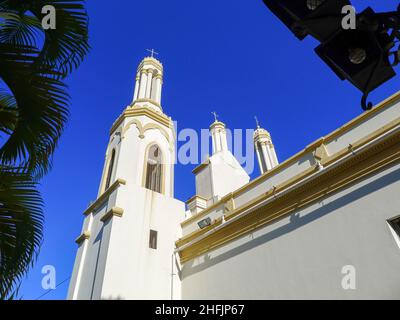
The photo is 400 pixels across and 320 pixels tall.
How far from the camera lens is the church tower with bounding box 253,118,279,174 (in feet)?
66.1

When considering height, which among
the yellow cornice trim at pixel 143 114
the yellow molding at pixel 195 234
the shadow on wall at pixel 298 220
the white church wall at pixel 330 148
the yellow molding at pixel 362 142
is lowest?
the shadow on wall at pixel 298 220

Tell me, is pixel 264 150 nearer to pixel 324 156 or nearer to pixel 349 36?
pixel 324 156

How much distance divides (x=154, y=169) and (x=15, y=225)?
975cm

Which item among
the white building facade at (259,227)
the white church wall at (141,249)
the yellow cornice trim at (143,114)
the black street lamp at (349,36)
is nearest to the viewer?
the black street lamp at (349,36)

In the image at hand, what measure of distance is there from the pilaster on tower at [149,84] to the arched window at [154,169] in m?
2.67

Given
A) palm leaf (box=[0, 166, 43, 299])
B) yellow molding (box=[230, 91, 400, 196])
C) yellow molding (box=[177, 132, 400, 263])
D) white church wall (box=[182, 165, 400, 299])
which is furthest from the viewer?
yellow molding (box=[230, 91, 400, 196])

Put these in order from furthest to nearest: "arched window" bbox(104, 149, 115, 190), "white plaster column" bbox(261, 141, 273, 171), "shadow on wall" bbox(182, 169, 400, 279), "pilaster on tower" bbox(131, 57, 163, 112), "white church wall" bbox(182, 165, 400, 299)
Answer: "white plaster column" bbox(261, 141, 273, 171), "pilaster on tower" bbox(131, 57, 163, 112), "arched window" bbox(104, 149, 115, 190), "shadow on wall" bbox(182, 169, 400, 279), "white church wall" bbox(182, 165, 400, 299)

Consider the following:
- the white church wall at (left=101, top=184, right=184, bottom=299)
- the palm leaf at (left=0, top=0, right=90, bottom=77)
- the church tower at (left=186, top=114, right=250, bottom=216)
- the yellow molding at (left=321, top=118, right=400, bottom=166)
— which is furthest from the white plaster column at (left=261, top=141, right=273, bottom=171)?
the palm leaf at (left=0, top=0, right=90, bottom=77)

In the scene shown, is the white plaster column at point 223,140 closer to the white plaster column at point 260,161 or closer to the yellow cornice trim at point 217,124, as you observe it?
the yellow cornice trim at point 217,124

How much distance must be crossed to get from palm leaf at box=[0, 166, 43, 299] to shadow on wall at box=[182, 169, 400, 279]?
20.8ft

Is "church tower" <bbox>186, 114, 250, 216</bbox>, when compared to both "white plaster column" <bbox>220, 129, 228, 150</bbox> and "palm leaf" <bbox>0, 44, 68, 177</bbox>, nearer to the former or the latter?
"white plaster column" <bbox>220, 129, 228, 150</bbox>

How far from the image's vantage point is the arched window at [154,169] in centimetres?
1293

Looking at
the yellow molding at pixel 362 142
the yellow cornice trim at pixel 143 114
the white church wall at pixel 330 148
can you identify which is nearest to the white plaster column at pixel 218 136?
the yellow cornice trim at pixel 143 114
